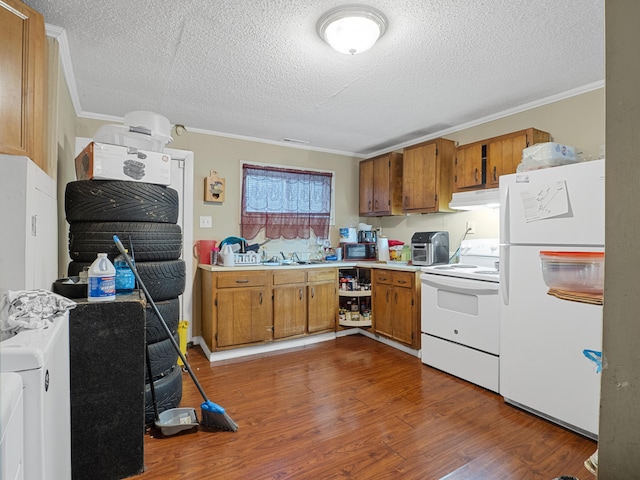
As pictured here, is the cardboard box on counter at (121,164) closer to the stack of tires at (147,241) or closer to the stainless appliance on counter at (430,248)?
the stack of tires at (147,241)

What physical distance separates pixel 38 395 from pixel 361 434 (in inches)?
67.8

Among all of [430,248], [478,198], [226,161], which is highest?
[226,161]

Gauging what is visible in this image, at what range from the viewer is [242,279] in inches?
133

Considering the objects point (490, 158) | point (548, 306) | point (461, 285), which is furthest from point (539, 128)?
point (548, 306)

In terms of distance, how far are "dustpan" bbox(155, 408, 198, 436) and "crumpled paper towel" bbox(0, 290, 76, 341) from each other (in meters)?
1.12

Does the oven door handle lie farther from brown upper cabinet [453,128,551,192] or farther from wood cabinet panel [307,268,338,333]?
wood cabinet panel [307,268,338,333]

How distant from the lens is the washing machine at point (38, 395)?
786 mm

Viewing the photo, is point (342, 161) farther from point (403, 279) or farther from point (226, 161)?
point (403, 279)

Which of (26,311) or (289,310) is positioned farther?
(289,310)

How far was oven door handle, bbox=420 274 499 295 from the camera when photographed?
264cm

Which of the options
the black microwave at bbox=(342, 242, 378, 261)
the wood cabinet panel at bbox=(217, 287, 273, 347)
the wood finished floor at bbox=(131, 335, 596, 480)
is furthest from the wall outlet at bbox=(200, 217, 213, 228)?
the black microwave at bbox=(342, 242, 378, 261)

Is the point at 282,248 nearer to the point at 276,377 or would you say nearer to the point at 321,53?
the point at 276,377

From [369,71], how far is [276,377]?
253 centimetres

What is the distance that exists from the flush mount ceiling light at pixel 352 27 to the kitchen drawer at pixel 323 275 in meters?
2.31
